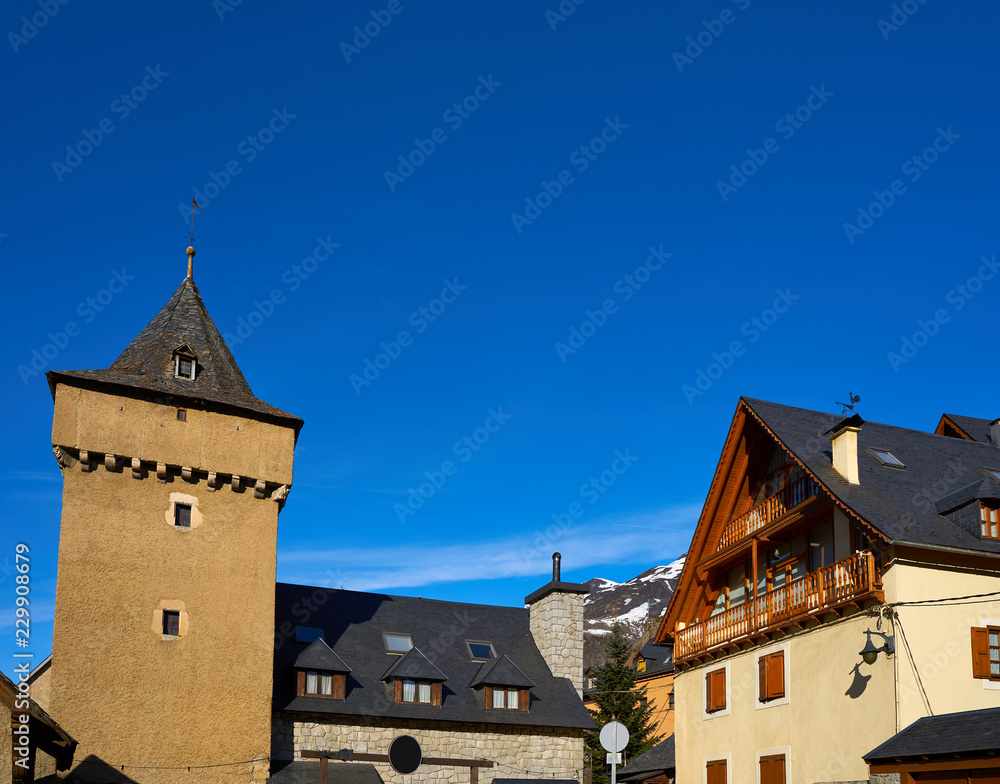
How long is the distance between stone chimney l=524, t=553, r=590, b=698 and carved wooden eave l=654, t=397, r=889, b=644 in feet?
29.0

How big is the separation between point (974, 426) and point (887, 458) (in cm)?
1192

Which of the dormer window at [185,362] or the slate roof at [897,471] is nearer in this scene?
the slate roof at [897,471]

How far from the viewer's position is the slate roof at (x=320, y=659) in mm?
35375

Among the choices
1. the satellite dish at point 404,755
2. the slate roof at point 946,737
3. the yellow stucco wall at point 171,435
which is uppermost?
the yellow stucco wall at point 171,435

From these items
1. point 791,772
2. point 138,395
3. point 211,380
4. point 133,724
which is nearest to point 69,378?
point 138,395

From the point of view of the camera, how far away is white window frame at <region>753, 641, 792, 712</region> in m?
26.4

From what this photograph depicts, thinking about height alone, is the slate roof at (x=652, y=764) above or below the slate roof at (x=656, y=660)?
below

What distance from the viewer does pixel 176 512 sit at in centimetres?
3189

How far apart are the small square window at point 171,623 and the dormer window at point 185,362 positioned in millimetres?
7631

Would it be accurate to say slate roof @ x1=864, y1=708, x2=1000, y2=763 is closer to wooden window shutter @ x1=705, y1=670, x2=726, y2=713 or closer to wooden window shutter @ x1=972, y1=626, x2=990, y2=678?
wooden window shutter @ x1=972, y1=626, x2=990, y2=678

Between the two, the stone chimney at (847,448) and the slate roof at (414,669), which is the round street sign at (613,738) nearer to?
the stone chimney at (847,448)

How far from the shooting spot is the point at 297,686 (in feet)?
115

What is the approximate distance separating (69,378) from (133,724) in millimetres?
10495

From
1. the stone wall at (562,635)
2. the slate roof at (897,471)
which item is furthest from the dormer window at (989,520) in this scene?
the stone wall at (562,635)
